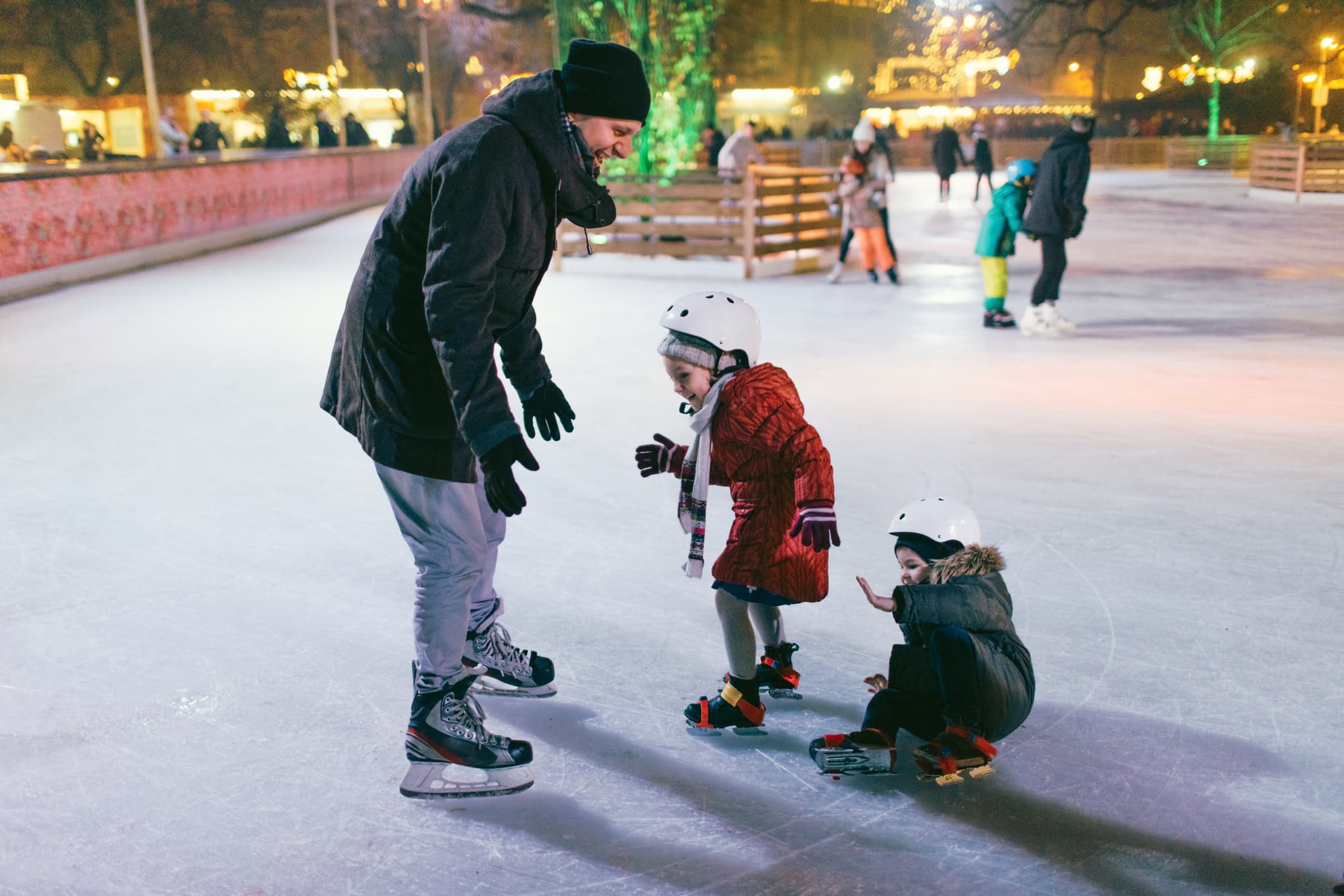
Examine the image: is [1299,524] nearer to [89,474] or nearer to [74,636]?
[74,636]

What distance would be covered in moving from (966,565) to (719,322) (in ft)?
2.64

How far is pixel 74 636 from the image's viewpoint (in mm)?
3488

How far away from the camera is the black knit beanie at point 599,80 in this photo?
2414 mm

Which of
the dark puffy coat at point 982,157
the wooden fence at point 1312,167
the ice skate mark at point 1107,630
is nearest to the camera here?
the ice skate mark at point 1107,630

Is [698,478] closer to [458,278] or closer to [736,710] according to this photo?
[736,710]

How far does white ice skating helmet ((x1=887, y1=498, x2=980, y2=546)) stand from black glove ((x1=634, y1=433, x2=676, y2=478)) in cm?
58

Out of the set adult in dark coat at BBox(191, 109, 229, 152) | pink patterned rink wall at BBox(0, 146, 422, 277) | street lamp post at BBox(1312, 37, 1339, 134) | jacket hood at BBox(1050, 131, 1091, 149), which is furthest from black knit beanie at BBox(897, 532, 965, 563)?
street lamp post at BBox(1312, 37, 1339, 134)

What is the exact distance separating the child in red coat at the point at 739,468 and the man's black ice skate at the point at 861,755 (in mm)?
256

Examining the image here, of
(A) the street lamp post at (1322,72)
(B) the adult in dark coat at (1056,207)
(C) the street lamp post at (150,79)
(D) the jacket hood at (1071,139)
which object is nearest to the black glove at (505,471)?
(B) the adult in dark coat at (1056,207)

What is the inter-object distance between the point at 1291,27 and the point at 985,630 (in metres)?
51.2

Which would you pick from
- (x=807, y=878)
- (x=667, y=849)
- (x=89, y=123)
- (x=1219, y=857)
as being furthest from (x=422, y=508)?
(x=89, y=123)

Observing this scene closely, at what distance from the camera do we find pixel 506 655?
10.3 ft

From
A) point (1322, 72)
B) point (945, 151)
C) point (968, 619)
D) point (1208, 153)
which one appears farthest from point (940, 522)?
point (1322, 72)

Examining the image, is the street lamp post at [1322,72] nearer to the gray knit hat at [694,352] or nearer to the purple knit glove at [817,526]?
the gray knit hat at [694,352]
